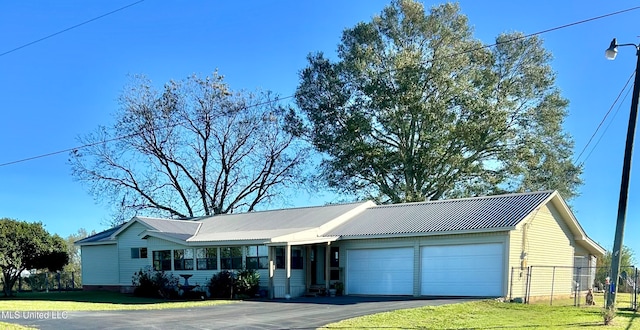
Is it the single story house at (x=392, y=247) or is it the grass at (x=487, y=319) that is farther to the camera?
the single story house at (x=392, y=247)

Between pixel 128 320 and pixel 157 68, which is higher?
pixel 157 68

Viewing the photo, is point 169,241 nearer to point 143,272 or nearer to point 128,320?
point 143,272

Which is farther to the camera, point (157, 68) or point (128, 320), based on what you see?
point (157, 68)

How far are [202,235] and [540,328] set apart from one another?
60.1 ft

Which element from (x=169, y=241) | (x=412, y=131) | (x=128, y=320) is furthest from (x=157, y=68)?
(x=128, y=320)

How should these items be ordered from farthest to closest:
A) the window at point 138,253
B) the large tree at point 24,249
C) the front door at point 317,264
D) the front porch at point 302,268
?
the window at point 138,253 → the large tree at point 24,249 → the front door at point 317,264 → the front porch at point 302,268

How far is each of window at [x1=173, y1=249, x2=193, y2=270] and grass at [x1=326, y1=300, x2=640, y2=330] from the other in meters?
13.4

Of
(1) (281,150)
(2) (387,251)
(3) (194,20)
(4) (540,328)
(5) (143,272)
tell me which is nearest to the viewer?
(4) (540,328)

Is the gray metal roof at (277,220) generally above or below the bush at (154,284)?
above

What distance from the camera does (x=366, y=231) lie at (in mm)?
22938

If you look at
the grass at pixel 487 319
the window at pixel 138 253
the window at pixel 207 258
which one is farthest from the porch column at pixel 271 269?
the window at pixel 138 253

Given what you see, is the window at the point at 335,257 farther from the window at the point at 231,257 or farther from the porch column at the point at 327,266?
the window at the point at 231,257

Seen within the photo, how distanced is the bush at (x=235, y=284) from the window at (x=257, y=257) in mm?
354

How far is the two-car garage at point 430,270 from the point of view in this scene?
19.9m
